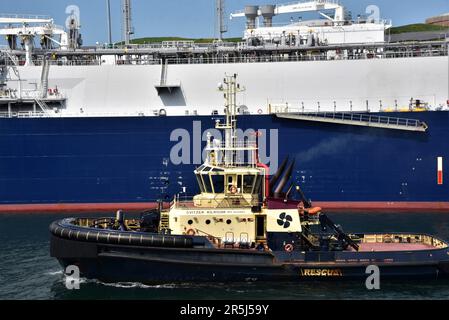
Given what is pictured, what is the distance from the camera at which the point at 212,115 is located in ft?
89.2

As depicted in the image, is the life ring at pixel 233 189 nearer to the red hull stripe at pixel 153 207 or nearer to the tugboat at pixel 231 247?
the tugboat at pixel 231 247

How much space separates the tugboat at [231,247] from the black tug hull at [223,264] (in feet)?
0.08

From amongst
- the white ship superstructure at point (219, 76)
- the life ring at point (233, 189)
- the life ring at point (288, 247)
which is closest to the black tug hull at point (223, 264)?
the life ring at point (288, 247)

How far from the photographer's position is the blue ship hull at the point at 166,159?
2712 centimetres

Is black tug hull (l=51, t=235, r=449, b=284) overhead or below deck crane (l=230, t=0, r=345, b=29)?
below

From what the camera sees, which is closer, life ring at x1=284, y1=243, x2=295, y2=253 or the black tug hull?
the black tug hull

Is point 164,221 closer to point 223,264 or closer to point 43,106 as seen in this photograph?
point 223,264

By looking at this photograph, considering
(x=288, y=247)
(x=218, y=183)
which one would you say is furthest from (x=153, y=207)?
(x=288, y=247)

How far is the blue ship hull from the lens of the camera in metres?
27.1

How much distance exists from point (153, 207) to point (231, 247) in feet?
35.5

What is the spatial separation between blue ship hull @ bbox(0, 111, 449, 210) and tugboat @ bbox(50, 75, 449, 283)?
376 inches

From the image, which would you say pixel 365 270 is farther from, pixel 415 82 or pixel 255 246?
pixel 415 82

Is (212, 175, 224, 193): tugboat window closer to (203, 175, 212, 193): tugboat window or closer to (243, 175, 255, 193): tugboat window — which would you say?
(203, 175, 212, 193): tugboat window

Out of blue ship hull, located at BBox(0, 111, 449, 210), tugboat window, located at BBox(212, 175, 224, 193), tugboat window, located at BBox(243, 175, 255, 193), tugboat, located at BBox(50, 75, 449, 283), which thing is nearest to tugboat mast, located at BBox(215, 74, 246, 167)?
tugboat, located at BBox(50, 75, 449, 283)
